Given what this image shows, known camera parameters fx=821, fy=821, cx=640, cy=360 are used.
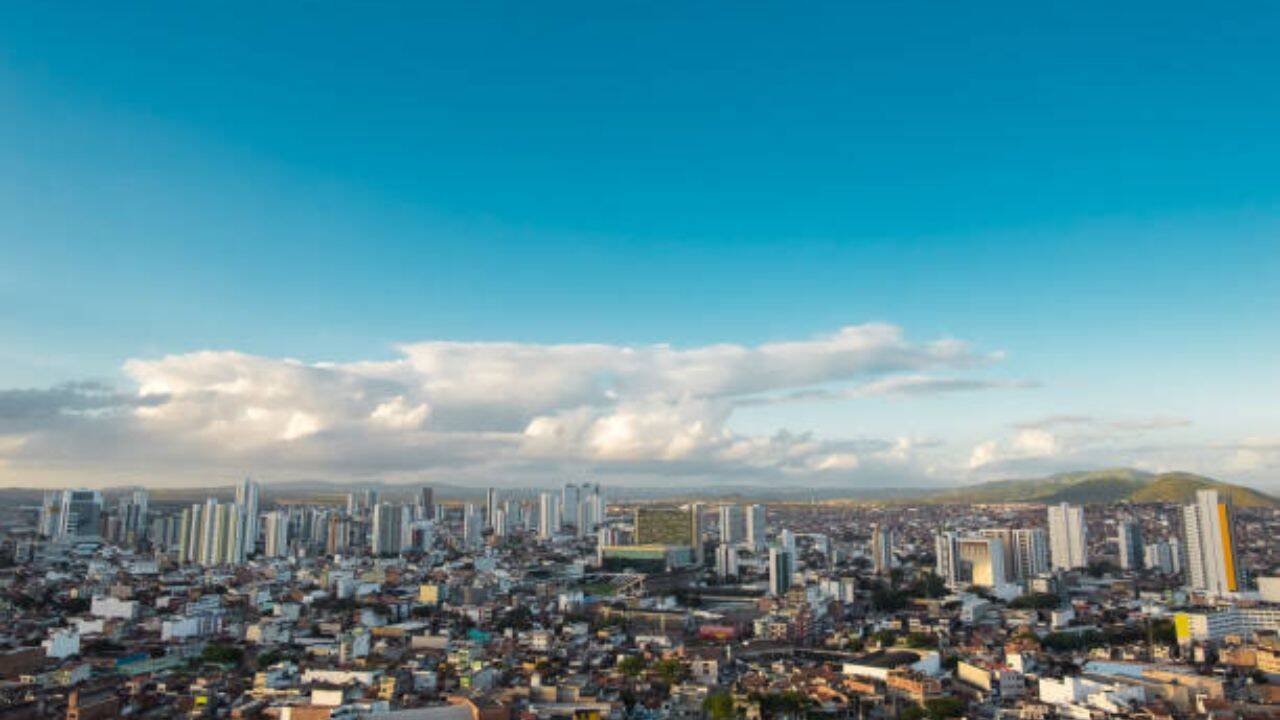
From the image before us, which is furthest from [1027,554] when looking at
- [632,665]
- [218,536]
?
[218,536]

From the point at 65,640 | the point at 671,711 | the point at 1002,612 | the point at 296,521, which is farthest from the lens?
the point at 296,521

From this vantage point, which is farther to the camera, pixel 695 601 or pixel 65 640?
pixel 695 601

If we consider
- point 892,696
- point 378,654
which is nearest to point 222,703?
point 378,654

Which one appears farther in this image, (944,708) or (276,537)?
(276,537)

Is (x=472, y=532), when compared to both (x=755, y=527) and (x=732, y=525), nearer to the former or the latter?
(x=732, y=525)

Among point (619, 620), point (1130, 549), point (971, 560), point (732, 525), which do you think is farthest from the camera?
point (732, 525)

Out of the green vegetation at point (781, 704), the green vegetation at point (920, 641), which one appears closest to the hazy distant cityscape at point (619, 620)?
the green vegetation at point (781, 704)

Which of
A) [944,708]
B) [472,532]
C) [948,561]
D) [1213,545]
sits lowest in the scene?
[944,708]

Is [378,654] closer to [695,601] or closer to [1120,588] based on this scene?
[695,601]
